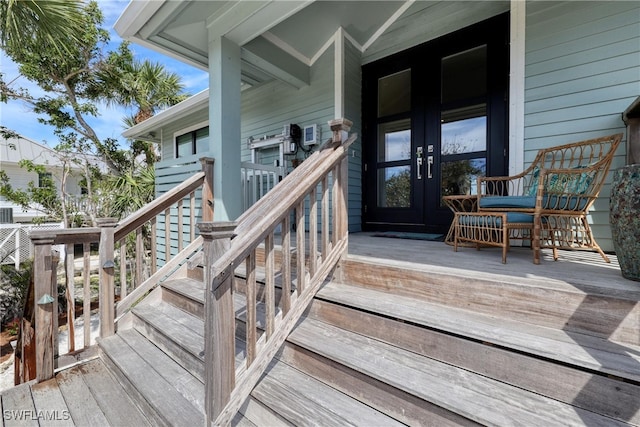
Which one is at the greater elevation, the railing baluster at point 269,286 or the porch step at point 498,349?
the railing baluster at point 269,286

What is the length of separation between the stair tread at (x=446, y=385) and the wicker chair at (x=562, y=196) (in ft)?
3.87

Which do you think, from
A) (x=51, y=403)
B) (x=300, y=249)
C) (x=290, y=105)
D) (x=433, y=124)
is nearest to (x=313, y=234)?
(x=300, y=249)

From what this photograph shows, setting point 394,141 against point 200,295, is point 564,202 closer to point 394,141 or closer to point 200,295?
point 394,141

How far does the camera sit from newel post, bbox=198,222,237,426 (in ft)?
4.03

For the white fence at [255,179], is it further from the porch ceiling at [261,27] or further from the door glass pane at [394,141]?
the door glass pane at [394,141]

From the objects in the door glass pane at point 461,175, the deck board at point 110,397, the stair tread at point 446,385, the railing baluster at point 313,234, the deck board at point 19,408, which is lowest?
the deck board at point 19,408

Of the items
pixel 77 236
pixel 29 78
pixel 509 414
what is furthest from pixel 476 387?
pixel 29 78

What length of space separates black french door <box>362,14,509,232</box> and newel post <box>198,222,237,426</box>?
309 centimetres

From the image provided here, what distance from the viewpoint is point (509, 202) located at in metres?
2.30

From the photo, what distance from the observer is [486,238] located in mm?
2461

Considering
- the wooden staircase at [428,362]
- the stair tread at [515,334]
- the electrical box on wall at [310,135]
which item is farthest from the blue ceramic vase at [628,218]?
the electrical box on wall at [310,135]

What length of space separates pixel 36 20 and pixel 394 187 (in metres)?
4.65

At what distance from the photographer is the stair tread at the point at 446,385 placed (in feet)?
3.39

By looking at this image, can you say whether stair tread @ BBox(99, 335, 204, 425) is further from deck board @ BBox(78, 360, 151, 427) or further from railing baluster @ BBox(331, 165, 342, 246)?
railing baluster @ BBox(331, 165, 342, 246)
